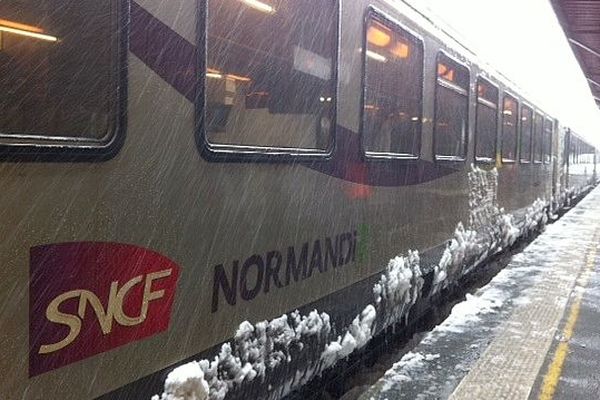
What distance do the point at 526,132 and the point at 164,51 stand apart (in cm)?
1004

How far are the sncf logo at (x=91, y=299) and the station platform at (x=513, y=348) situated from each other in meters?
2.13

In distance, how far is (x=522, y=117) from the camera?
1099 cm

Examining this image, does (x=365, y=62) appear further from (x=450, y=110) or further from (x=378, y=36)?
(x=450, y=110)

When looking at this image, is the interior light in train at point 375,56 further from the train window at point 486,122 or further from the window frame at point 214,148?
the train window at point 486,122

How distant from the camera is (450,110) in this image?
20.7 ft

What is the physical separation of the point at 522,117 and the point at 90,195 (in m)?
10.0

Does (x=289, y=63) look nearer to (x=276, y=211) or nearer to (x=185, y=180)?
(x=276, y=211)

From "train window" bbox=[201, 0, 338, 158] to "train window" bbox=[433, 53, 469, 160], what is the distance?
2357 mm

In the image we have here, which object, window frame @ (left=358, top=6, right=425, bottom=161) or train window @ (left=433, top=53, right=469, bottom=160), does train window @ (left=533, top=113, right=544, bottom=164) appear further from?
window frame @ (left=358, top=6, right=425, bottom=161)

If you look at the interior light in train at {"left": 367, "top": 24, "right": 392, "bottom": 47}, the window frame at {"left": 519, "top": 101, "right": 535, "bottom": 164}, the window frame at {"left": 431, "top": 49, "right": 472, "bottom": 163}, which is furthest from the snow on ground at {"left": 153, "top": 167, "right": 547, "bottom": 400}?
the window frame at {"left": 519, "top": 101, "right": 535, "bottom": 164}

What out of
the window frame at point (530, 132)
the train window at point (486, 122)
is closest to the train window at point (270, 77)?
A: the train window at point (486, 122)

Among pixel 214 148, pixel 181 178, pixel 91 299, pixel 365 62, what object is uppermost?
pixel 365 62

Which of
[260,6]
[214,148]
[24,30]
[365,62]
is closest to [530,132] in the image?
[365,62]

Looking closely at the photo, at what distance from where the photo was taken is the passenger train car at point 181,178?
197 centimetres
